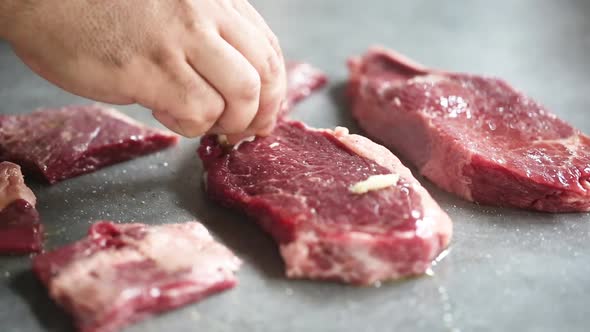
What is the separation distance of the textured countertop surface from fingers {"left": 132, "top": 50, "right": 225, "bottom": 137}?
1.58 ft

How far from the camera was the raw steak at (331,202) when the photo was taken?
9.32 ft

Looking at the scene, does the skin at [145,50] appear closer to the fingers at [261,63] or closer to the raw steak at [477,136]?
the fingers at [261,63]

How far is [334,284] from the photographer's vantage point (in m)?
2.87

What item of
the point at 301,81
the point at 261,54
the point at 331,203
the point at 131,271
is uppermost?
the point at 261,54

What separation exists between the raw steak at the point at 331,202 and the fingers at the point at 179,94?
1.16 feet

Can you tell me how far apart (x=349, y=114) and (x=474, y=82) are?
0.80m

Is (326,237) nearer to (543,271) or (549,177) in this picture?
(543,271)

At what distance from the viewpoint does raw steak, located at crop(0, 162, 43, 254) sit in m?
2.97

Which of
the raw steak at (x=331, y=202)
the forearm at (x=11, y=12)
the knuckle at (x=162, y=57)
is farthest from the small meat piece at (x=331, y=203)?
the forearm at (x=11, y=12)

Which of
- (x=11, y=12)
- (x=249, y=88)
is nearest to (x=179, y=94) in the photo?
(x=249, y=88)

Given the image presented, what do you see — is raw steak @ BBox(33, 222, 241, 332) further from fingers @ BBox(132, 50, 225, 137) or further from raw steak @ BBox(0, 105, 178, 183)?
raw steak @ BBox(0, 105, 178, 183)

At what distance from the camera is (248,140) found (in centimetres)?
356

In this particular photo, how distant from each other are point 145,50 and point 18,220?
3.12 feet

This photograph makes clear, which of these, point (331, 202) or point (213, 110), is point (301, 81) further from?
point (331, 202)
